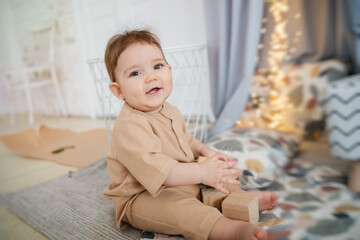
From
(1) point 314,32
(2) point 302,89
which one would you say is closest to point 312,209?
(2) point 302,89

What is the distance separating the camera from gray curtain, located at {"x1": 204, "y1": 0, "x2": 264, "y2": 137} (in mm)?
1188

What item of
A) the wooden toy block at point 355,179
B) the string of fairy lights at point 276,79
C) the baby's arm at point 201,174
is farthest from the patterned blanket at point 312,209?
the string of fairy lights at point 276,79

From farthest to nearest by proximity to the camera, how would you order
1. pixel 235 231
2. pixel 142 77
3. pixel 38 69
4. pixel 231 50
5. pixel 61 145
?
1. pixel 38 69
2. pixel 61 145
3. pixel 231 50
4. pixel 142 77
5. pixel 235 231

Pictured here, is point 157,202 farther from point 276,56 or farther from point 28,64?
point 28,64

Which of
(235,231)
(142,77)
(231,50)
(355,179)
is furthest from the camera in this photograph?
(231,50)

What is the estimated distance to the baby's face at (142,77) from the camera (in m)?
0.63

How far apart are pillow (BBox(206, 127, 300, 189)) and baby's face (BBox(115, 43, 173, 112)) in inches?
14.3

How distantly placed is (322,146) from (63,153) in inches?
52.6

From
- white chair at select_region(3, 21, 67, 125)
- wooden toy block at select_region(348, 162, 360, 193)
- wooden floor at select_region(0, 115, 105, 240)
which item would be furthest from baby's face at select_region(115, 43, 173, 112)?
→ white chair at select_region(3, 21, 67, 125)

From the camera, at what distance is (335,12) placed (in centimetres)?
125

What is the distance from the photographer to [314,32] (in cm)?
133

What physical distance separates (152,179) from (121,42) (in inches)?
12.9

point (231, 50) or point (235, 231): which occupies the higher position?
point (231, 50)

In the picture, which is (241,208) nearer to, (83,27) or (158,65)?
(158,65)
